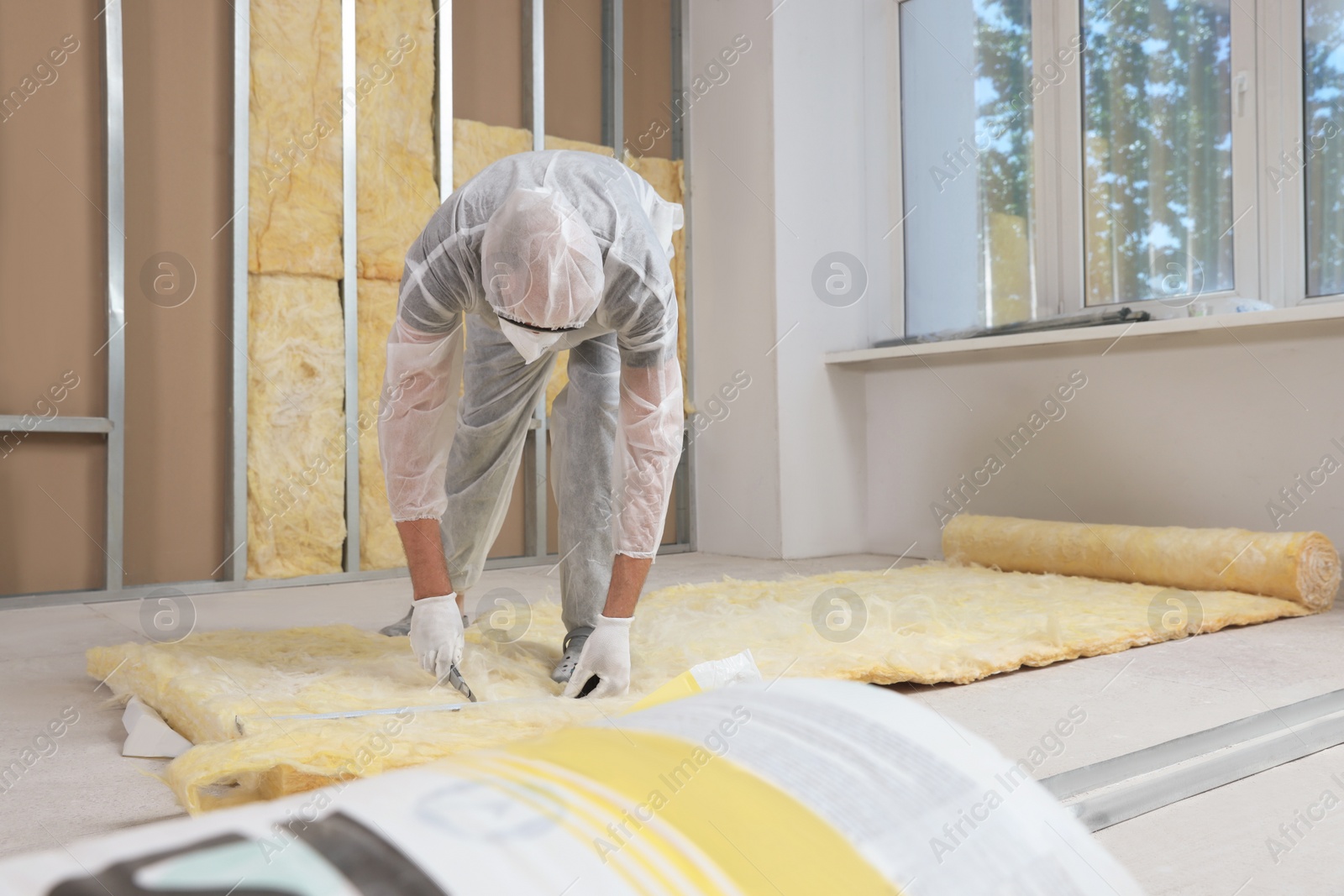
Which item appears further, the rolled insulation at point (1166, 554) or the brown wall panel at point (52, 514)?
the brown wall panel at point (52, 514)

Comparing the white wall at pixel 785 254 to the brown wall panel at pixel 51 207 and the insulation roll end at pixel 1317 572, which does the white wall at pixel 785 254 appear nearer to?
the insulation roll end at pixel 1317 572

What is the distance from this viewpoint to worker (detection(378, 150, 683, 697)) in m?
1.45

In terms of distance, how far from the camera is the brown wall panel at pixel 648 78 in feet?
13.4

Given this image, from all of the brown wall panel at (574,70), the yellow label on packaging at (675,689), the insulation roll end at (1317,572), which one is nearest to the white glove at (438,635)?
the yellow label on packaging at (675,689)

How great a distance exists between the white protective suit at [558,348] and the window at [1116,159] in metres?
2.16

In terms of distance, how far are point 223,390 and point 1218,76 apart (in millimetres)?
3456

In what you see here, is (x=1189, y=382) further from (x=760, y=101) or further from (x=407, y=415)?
(x=407, y=415)

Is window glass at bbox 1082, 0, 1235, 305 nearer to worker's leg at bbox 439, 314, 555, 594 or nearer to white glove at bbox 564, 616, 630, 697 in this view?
worker's leg at bbox 439, 314, 555, 594

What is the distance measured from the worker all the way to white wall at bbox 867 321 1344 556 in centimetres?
210

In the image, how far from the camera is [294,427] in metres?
3.21

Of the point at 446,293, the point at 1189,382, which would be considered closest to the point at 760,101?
the point at 1189,382

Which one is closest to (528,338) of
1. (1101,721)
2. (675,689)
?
(675,689)

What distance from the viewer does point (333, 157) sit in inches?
129

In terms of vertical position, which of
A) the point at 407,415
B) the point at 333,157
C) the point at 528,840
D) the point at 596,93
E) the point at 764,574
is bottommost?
the point at 764,574
